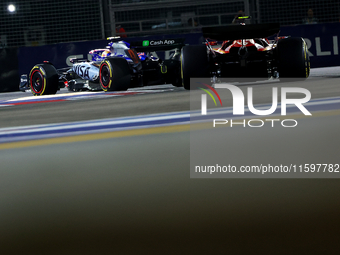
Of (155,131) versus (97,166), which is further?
(155,131)

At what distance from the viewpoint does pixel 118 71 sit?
26.1ft

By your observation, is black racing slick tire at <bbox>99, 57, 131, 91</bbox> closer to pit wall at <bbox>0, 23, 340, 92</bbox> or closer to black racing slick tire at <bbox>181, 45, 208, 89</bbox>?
black racing slick tire at <bbox>181, 45, 208, 89</bbox>

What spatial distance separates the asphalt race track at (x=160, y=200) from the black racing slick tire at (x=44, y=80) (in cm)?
601

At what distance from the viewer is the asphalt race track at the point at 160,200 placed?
1.57 m

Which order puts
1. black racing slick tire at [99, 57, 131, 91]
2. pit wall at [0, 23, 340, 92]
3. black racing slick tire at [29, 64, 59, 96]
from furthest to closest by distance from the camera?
pit wall at [0, 23, 340, 92]
black racing slick tire at [29, 64, 59, 96]
black racing slick tire at [99, 57, 131, 91]

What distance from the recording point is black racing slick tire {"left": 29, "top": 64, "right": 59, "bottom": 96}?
30.7 ft

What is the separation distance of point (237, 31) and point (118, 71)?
2205 mm

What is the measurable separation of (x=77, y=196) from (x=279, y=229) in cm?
93

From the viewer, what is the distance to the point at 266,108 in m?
4.59

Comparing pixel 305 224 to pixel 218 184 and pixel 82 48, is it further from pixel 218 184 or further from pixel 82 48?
pixel 82 48

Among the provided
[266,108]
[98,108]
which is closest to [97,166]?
[266,108]

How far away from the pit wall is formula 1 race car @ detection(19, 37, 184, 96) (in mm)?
3154

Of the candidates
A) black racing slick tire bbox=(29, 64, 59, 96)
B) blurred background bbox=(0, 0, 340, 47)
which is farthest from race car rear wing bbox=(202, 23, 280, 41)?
blurred background bbox=(0, 0, 340, 47)

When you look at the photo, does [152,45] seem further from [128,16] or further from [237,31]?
[128,16]
